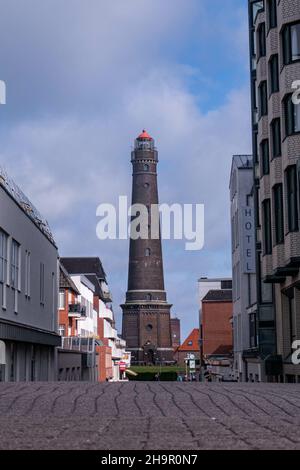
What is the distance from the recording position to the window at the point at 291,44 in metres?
33.2

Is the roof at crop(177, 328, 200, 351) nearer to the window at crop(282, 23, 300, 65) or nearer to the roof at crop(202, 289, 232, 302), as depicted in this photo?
the roof at crop(202, 289, 232, 302)

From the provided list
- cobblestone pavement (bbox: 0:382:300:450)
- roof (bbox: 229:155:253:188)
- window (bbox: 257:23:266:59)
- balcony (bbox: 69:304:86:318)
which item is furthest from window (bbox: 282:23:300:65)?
balcony (bbox: 69:304:86:318)

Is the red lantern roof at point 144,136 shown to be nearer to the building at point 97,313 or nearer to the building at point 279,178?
the building at point 97,313

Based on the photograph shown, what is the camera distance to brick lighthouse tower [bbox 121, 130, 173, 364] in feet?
438

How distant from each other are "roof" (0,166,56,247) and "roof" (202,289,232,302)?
57.9m

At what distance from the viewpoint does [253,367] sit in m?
50.5

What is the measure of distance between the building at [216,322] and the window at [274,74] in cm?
6804

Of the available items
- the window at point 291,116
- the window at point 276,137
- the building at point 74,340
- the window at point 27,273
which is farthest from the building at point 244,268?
the window at point 291,116

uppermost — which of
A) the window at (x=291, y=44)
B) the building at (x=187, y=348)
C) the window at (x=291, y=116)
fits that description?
the window at (x=291, y=44)

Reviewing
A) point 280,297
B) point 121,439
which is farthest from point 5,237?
point 121,439

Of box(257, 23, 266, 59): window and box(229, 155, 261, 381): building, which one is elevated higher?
box(257, 23, 266, 59): window

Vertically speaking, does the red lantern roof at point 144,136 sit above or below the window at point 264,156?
above

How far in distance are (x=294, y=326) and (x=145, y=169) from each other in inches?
4028
